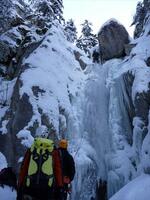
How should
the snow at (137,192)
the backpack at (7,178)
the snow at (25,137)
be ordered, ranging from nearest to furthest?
the backpack at (7,178), the snow at (137,192), the snow at (25,137)

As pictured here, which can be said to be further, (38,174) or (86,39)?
(86,39)

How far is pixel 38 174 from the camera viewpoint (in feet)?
18.3

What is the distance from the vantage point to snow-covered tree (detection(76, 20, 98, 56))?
1304 inches

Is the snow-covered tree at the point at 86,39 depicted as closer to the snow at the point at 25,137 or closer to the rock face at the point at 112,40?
the rock face at the point at 112,40

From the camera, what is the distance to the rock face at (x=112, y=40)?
Answer: 1925 centimetres

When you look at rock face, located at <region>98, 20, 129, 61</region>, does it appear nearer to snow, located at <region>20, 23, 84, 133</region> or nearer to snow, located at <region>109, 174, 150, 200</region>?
snow, located at <region>20, 23, 84, 133</region>

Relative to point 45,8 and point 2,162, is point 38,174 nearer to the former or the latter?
point 2,162

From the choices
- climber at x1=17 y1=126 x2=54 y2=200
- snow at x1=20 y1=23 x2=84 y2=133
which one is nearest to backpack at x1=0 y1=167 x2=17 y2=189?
climber at x1=17 y1=126 x2=54 y2=200

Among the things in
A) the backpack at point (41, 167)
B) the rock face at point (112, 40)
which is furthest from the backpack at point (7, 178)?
the rock face at point (112, 40)

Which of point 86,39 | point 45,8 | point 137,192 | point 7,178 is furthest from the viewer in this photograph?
point 86,39

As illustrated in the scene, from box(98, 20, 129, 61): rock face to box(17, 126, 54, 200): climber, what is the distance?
14.0 meters

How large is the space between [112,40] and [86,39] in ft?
46.7

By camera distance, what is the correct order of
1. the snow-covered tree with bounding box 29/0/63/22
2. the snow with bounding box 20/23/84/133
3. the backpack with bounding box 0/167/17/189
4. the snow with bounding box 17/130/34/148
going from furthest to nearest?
the snow-covered tree with bounding box 29/0/63/22 → the snow with bounding box 20/23/84/133 → the snow with bounding box 17/130/34/148 → the backpack with bounding box 0/167/17/189

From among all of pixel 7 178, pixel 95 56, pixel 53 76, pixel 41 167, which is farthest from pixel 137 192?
pixel 95 56
